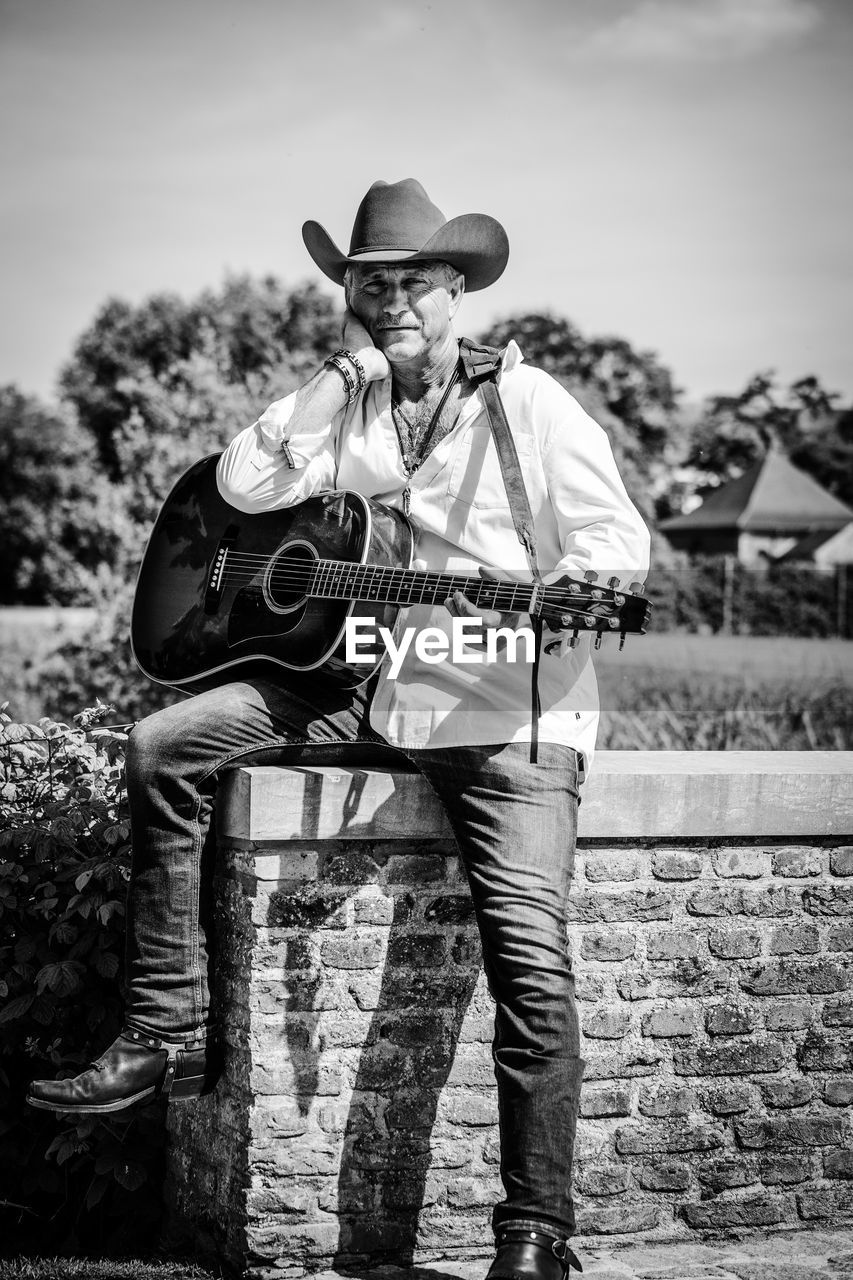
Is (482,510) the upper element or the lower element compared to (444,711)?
upper

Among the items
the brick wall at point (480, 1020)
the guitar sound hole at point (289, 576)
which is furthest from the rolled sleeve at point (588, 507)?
the brick wall at point (480, 1020)

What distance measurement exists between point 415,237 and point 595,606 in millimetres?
1361

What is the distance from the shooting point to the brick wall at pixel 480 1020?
3.43 metres

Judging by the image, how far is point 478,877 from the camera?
10.5 feet

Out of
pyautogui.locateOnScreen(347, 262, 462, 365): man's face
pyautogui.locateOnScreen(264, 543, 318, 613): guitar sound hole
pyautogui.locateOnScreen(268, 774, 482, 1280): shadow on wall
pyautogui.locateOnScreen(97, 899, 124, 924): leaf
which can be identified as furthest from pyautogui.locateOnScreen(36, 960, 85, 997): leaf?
pyautogui.locateOnScreen(347, 262, 462, 365): man's face

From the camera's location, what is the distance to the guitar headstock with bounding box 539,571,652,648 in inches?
118

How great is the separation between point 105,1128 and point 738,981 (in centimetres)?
195

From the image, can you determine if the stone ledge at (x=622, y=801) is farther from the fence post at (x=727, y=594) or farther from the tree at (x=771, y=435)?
the fence post at (x=727, y=594)

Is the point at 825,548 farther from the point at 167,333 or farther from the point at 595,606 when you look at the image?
the point at 595,606

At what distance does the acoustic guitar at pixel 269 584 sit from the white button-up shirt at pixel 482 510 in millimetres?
100

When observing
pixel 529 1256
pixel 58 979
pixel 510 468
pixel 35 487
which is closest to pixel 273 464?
pixel 510 468

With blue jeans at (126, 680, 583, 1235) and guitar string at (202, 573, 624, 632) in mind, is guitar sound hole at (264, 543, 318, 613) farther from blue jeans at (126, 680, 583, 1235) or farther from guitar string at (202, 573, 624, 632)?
guitar string at (202, 573, 624, 632)

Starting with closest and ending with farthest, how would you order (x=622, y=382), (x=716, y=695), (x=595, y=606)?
(x=595, y=606)
(x=716, y=695)
(x=622, y=382)

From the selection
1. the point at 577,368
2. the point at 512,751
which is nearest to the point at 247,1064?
the point at 512,751
